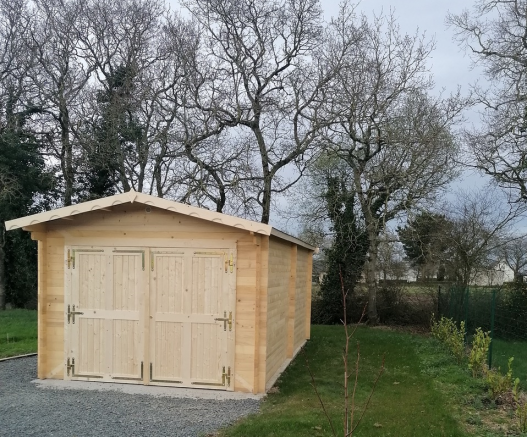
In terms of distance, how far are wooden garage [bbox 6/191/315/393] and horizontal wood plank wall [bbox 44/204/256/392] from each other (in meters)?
0.01

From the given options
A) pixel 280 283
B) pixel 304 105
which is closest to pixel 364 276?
pixel 304 105

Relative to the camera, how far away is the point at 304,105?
17.9 metres

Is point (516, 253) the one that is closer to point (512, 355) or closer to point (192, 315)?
point (512, 355)

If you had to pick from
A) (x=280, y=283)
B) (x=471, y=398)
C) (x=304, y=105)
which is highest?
(x=304, y=105)

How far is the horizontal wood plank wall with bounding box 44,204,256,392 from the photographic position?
7.04 metres

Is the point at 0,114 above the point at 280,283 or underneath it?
above

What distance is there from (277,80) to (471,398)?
571 inches

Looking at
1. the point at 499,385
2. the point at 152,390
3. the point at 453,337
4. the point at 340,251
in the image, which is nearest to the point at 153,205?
the point at 152,390

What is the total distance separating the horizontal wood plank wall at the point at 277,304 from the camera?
7567 millimetres

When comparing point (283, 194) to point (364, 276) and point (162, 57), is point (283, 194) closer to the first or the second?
point (364, 276)

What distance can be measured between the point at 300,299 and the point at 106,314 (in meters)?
5.68

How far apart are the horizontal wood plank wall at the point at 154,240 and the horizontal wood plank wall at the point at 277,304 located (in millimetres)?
448

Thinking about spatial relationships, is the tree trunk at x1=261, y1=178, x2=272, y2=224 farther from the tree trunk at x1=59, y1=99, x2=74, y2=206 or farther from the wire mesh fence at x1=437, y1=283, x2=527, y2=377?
the tree trunk at x1=59, y1=99, x2=74, y2=206

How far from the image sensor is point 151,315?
725 cm
